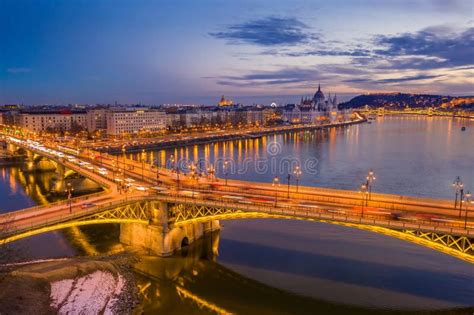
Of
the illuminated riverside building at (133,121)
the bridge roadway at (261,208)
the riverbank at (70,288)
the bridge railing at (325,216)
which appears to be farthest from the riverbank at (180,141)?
the bridge railing at (325,216)

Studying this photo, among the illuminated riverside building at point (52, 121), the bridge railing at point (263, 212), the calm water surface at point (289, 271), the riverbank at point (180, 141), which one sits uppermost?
the illuminated riverside building at point (52, 121)

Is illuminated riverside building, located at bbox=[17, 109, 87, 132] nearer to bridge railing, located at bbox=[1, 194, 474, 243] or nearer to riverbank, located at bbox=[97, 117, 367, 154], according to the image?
riverbank, located at bbox=[97, 117, 367, 154]

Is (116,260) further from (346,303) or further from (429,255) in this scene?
(429,255)

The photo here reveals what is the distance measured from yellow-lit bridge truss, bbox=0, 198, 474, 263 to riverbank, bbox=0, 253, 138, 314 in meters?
2.38

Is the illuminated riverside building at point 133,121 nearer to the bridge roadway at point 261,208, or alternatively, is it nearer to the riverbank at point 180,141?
the riverbank at point 180,141

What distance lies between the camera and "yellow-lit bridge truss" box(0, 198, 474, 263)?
2183 cm

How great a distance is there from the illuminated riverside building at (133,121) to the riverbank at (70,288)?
9568cm

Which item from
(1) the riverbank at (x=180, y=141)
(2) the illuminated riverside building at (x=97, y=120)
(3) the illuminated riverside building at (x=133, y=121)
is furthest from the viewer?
(2) the illuminated riverside building at (x=97, y=120)

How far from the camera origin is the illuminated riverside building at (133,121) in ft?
391

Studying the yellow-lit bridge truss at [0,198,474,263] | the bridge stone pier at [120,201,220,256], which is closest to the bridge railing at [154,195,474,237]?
the yellow-lit bridge truss at [0,198,474,263]

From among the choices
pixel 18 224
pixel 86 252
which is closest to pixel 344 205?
pixel 86 252

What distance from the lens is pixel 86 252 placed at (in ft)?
101

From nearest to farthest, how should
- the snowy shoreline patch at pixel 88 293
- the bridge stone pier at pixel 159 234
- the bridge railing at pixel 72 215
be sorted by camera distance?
the snowy shoreline patch at pixel 88 293, the bridge railing at pixel 72 215, the bridge stone pier at pixel 159 234

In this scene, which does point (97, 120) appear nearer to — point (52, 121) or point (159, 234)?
point (52, 121)
